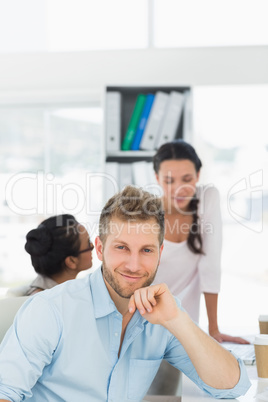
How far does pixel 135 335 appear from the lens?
1.47m

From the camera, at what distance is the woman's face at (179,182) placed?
2369mm

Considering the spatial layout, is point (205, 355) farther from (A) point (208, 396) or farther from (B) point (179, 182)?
(B) point (179, 182)

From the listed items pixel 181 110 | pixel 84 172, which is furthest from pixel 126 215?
pixel 84 172

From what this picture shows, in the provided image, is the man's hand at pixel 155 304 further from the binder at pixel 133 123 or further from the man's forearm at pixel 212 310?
the binder at pixel 133 123

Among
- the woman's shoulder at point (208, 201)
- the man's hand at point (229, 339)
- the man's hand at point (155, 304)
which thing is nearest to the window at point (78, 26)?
the woman's shoulder at point (208, 201)

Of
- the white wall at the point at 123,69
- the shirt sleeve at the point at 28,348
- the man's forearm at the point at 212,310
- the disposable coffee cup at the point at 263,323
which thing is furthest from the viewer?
the white wall at the point at 123,69

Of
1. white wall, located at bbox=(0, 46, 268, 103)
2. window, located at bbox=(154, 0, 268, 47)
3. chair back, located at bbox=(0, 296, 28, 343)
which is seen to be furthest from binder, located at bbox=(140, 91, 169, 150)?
chair back, located at bbox=(0, 296, 28, 343)

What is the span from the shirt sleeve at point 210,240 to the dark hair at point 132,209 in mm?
→ 828

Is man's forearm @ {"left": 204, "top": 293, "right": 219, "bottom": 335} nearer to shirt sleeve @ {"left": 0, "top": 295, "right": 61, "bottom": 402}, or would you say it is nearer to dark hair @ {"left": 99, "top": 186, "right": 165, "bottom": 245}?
dark hair @ {"left": 99, "top": 186, "right": 165, "bottom": 245}

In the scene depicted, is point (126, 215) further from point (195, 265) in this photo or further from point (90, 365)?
point (195, 265)

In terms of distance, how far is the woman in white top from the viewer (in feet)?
7.61

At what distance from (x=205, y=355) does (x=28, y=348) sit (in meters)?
0.44

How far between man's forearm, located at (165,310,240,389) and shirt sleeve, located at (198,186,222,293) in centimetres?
89

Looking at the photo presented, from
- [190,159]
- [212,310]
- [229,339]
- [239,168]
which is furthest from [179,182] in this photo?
[239,168]
